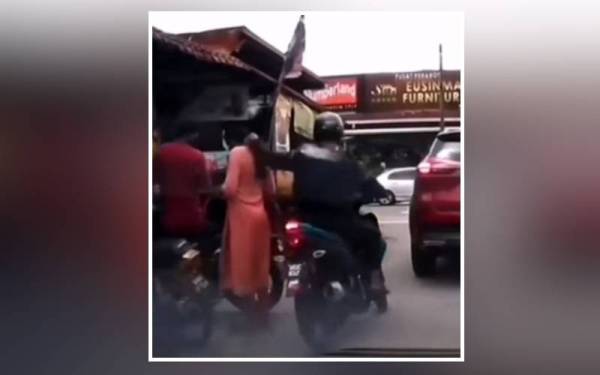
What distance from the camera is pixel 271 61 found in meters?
1.28

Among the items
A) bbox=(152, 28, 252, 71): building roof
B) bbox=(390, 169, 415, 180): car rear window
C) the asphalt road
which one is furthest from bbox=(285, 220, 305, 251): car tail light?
bbox=(152, 28, 252, 71): building roof

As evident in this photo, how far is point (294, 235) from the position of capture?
1.30 meters

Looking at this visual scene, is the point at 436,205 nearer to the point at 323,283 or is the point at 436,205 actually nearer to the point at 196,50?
the point at 323,283

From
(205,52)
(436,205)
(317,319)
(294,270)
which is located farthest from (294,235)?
(205,52)

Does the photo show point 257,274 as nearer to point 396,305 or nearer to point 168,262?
point 168,262

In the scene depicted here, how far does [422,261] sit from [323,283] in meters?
0.20

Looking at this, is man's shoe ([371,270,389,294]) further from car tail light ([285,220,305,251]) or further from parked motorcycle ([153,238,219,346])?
parked motorcycle ([153,238,219,346])

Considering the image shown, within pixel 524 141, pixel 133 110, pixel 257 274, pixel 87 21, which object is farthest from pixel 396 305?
pixel 87 21

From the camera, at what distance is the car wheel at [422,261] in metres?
1.29

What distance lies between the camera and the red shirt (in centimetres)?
131

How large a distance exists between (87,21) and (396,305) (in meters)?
0.83

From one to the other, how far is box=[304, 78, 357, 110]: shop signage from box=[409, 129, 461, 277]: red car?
0.19 m

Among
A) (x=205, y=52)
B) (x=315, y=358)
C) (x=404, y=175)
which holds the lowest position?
(x=315, y=358)

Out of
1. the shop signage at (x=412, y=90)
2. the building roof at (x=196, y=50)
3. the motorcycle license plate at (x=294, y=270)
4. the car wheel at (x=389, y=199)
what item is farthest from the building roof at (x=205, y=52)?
the motorcycle license plate at (x=294, y=270)
